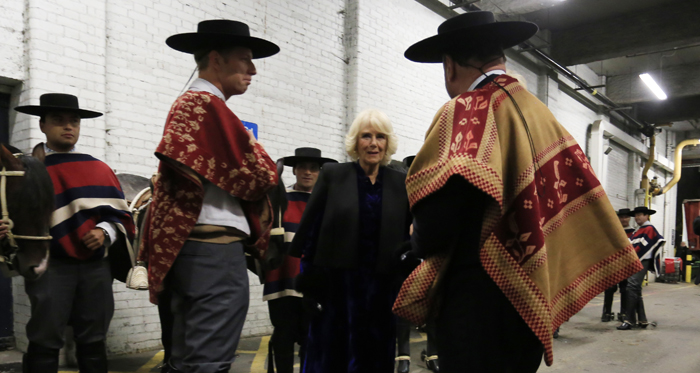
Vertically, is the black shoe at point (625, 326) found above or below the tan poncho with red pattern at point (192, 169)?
below

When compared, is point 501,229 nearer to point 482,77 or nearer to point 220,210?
point 482,77

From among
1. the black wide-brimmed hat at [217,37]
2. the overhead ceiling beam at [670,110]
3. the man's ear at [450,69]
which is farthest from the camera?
the overhead ceiling beam at [670,110]

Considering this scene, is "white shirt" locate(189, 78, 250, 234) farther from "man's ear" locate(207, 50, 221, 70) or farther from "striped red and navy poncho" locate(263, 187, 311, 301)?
"striped red and navy poncho" locate(263, 187, 311, 301)

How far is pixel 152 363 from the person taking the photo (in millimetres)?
4844

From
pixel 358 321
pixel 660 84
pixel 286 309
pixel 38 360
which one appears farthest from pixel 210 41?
pixel 660 84

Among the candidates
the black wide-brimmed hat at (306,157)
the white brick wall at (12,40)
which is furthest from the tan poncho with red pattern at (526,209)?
the white brick wall at (12,40)

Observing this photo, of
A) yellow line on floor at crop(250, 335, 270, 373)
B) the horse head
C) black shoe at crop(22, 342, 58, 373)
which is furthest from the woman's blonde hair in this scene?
yellow line on floor at crop(250, 335, 270, 373)

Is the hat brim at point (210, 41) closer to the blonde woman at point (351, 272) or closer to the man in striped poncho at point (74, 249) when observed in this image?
the blonde woman at point (351, 272)

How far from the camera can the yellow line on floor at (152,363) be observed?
4.58 m

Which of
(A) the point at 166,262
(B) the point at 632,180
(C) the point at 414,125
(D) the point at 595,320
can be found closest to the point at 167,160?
(A) the point at 166,262

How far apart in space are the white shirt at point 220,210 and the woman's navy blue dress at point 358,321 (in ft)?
2.68

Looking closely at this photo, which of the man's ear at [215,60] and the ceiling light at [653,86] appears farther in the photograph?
the ceiling light at [653,86]

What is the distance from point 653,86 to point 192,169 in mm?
16682

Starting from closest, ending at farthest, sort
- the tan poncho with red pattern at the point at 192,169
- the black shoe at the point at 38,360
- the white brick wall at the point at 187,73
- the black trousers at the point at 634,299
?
the tan poncho with red pattern at the point at 192,169 → the black shoe at the point at 38,360 → the white brick wall at the point at 187,73 → the black trousers at the point at 634,299
